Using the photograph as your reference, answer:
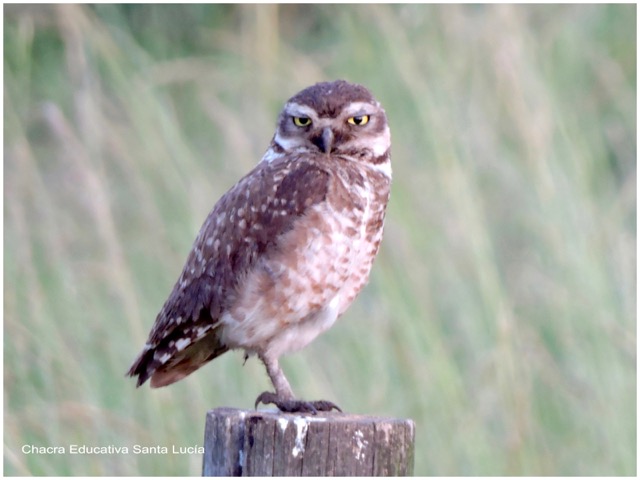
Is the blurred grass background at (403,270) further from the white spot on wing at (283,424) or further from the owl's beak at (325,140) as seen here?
the white spot on wing at (283,424)

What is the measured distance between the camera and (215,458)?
2.63 meters

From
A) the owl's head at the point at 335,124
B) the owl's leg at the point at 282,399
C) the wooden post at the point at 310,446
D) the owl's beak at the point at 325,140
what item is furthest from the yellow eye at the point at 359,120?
the wooden post at the point at 310,446

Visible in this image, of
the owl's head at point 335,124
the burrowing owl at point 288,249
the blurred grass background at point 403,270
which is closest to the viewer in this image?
the burrowing owl at point 288,249

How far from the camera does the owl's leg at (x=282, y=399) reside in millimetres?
3162

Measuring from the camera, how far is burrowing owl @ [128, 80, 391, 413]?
10.8ft

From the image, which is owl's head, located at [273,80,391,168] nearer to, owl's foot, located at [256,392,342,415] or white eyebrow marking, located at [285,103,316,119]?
white eyebrow marking, located at [285,103,316,119]

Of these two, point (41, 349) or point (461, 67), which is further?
point (461, 67)

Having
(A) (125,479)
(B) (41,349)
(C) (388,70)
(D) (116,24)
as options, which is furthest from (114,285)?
(C) (388,70)

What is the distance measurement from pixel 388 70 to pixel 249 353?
1.65 m

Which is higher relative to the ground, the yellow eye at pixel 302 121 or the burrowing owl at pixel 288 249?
the yellow eye at pixel 302 121

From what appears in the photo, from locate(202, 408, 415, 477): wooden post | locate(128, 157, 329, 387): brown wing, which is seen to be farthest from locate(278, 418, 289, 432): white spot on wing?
locate(128, 157, 329, 387): brown wing

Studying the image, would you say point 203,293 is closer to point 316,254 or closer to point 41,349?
point 316,254

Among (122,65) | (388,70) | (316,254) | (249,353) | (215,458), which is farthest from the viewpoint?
(388,70)

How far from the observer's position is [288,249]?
3.28 m
